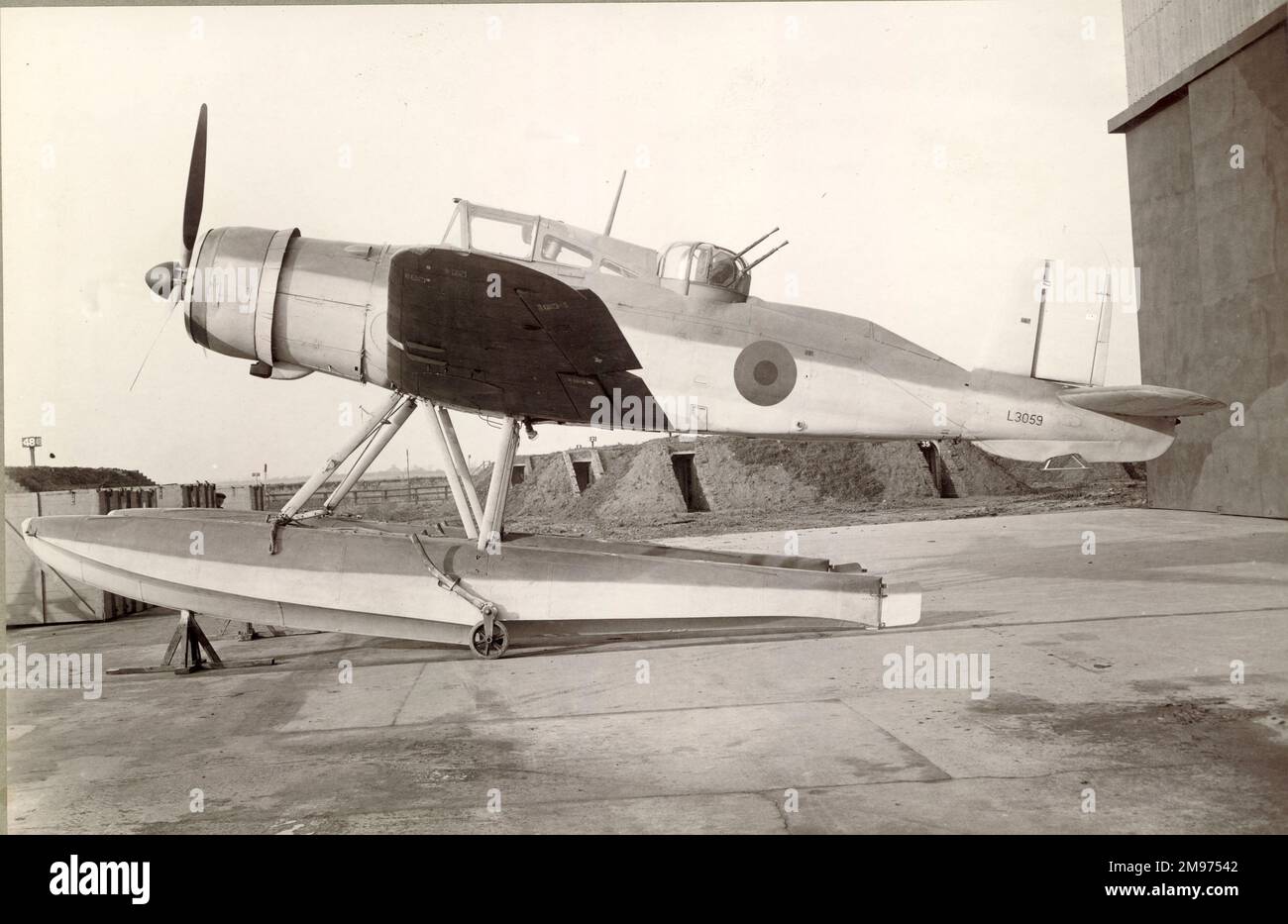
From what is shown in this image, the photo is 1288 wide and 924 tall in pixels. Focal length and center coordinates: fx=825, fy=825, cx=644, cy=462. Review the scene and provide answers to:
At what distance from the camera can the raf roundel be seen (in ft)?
18.1

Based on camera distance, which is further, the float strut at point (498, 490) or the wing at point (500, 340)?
the float strut at point (498, 490)

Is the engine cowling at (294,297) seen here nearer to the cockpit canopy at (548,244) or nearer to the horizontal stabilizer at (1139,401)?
the cockpit canopy at (548,244)

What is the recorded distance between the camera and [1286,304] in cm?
1034

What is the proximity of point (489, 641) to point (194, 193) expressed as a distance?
144 inches

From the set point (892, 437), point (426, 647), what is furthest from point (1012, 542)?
point (426, 647)

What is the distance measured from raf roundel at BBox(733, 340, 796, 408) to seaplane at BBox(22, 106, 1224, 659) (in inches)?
0.5

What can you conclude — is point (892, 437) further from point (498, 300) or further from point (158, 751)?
point (158, 751)

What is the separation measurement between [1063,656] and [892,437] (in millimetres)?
1723

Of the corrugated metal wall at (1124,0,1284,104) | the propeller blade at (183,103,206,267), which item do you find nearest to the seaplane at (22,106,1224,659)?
the propeller blade at (183,103,206,267)

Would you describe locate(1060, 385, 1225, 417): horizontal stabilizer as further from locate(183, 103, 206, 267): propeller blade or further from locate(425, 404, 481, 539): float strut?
locate(183, 103, 206, 267): propeller blade

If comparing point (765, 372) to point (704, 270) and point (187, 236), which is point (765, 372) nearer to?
point (704, 270)

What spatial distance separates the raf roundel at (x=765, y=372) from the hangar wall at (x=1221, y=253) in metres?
6.90

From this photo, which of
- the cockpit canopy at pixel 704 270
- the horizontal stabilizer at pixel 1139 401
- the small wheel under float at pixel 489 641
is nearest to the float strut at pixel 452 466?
the small wheel under float at pixel 489 641

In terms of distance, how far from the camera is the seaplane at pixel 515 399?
205 inches
